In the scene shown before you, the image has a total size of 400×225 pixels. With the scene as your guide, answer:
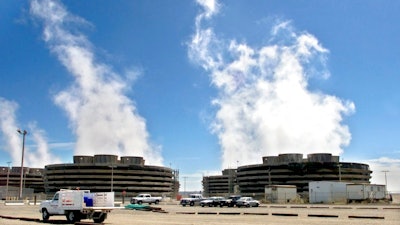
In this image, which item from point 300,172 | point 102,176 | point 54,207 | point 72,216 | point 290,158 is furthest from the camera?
point 102,176

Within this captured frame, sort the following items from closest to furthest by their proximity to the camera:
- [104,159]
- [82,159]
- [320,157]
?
[320,157] < [104,159] < [82,159]

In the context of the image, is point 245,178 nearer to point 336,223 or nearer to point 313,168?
point 313,168

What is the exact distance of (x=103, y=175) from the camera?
161125 mm

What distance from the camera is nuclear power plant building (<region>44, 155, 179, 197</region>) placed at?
160 m

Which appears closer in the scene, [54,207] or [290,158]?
[54,207]

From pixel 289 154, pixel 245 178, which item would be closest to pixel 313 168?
pixel 289 154

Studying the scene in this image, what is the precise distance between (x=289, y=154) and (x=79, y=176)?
73.0m

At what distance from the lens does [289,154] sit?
158500 millimetres

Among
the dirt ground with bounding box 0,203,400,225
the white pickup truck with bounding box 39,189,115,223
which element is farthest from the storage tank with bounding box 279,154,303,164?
the white pickup truck with bounding box 39,189,115,223

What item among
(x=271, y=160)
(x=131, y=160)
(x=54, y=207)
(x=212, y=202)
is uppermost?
(x=131, y=160)

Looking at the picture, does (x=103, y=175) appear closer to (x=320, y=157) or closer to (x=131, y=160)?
(x=131, y=160)

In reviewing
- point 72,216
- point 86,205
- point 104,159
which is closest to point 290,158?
point 104,159

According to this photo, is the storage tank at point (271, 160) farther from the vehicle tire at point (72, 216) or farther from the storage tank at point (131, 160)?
the vehicle tire at point (72, 216)

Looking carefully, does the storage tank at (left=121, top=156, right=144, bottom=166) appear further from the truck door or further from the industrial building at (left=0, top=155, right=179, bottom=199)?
the truck door
